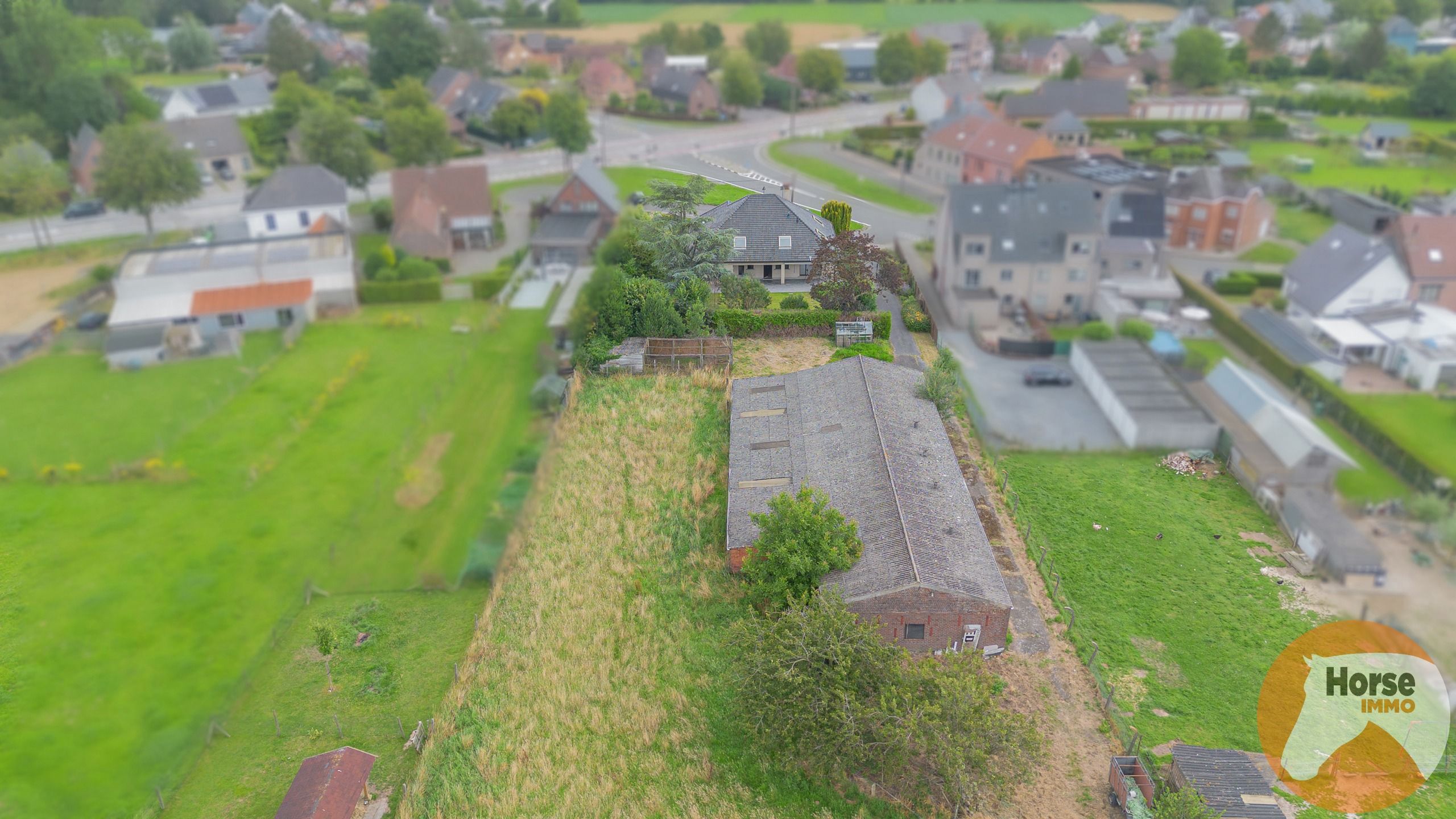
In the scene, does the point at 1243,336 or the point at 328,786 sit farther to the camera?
the point at 1243,336

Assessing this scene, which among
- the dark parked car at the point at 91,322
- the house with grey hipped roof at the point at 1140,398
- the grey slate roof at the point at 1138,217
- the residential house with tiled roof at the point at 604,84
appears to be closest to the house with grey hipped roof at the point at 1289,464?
the house with grey hipped roof at the point at 1140,398

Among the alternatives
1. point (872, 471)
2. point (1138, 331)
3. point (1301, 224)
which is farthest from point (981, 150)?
point (872, 471)

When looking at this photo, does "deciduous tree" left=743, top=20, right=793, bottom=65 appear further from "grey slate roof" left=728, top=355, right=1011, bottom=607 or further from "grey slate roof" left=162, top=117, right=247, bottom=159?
"grey slate roof" left=728, top=355, right=1011, bottom=607

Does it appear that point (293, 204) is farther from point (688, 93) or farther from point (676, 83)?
point (676, 83)

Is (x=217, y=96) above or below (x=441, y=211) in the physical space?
above

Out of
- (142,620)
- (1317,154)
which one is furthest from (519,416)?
(1317,154)

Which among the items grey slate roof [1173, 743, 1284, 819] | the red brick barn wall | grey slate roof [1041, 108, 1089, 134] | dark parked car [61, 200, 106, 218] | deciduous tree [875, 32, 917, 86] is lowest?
grey slate roof [1173, 743, 1284, 819]

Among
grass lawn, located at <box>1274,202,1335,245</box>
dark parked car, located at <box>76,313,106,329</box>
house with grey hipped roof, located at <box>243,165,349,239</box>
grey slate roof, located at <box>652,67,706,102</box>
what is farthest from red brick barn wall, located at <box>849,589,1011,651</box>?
grey slate roof, located at <box>652,67,706,102</box>

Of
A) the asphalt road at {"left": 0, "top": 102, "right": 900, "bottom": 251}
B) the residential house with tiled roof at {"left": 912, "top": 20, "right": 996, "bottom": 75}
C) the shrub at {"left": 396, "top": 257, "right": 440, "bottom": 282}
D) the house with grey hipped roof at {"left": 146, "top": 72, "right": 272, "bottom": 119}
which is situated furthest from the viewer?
the residential house with tiled roof at {"left": 912, "top": 20, "right": 996, "bottom": 75}

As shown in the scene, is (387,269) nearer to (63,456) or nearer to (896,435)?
(63,456)
